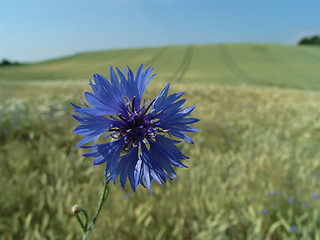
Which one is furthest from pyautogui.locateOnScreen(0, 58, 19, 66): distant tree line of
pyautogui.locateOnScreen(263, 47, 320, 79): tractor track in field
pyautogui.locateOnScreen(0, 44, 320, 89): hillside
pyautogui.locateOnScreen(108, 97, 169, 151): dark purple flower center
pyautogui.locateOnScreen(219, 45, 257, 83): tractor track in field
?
pyautogui.locateOnScreen(108, 97, 169, 151): dark purple flower center

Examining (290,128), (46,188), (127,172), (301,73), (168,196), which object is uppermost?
(127,172)

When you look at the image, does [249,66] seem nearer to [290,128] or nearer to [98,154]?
[290,128]

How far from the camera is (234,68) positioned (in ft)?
89.5

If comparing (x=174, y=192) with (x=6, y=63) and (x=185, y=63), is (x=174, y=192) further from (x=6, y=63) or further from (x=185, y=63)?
(x=6, y=63)

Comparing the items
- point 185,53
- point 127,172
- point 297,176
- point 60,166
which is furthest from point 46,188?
point 185,53

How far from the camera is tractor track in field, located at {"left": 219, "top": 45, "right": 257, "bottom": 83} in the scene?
71.3ft

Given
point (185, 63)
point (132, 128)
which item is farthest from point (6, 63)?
point (132, 128)

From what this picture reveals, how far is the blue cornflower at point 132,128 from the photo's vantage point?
564mm

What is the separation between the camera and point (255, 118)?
Answer: 215 inches

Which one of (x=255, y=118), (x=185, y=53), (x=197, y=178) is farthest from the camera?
(x=185, y=53)

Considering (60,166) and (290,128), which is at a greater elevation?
(60,166)

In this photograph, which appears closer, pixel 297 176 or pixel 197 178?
pixel 197 178

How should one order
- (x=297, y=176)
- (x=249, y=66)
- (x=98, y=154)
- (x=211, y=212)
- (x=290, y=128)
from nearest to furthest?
(x=98, y=154) → (x=211, y=212) → (x=297, y=176) → (x=290, y=128) → (x=249, y=66)

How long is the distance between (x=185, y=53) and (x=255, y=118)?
32.9 meters
